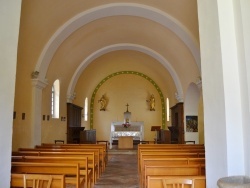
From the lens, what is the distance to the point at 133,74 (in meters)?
18.6

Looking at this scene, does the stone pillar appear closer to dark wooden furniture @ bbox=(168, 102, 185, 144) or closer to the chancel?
dark wooden furniture @ bbox=(168, 102, 185, 144)

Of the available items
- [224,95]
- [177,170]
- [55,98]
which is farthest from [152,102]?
[224,95]

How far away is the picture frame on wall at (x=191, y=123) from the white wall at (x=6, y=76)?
9.13m

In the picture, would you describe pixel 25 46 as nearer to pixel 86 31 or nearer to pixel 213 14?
pixel 86 31

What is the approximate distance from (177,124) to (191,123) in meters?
1.55

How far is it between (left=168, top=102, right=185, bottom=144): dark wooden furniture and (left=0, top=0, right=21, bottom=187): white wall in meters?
9.41

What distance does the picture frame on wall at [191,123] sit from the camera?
11.8 meters

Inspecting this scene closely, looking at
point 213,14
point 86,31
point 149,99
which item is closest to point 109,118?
point 149,99

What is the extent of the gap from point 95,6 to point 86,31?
1.83 metres

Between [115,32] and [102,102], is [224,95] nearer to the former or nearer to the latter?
[115,32]

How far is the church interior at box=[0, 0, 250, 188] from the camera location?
300 centimetres

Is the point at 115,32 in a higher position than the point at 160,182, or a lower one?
higher

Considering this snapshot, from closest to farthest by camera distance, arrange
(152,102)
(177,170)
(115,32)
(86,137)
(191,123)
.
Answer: (177,170), (115,32), (191,123), (86,137), (152,102)

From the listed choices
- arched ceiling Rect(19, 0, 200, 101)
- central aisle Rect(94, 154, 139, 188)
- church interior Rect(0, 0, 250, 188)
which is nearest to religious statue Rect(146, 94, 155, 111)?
church interior Rect(0, 0, 250, 188)
